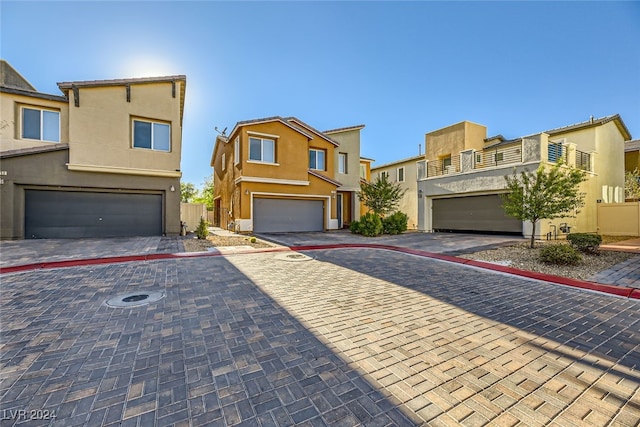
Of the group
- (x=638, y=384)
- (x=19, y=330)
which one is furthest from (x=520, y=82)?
(x=19, y=330)

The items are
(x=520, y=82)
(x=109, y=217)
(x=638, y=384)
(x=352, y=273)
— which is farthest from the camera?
(x=520, y=82)

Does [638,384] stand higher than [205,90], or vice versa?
[205,90]

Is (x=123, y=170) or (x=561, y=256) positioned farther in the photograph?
(x=123, y=170)

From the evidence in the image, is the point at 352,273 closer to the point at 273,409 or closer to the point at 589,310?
the point at 589,310

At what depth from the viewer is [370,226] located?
15.4 meters

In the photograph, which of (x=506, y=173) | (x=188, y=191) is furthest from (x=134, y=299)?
(x=188, y=191)

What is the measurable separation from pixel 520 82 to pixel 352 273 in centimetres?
1511

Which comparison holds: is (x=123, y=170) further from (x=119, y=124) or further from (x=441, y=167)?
(x=441, y=167)

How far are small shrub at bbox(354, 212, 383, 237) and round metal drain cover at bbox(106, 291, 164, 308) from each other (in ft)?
38.7

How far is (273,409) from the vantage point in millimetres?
2123

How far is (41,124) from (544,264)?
67.0ft

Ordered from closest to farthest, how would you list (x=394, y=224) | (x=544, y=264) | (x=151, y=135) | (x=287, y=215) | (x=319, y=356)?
(x=319, y=356)
(x=544, y=264)
(x=151, y=135)
(x=394, y=224)
(x=287, y=215)

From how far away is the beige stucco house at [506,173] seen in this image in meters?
14.0

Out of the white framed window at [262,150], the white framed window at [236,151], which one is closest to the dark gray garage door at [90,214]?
the white framed window at [236,151]
